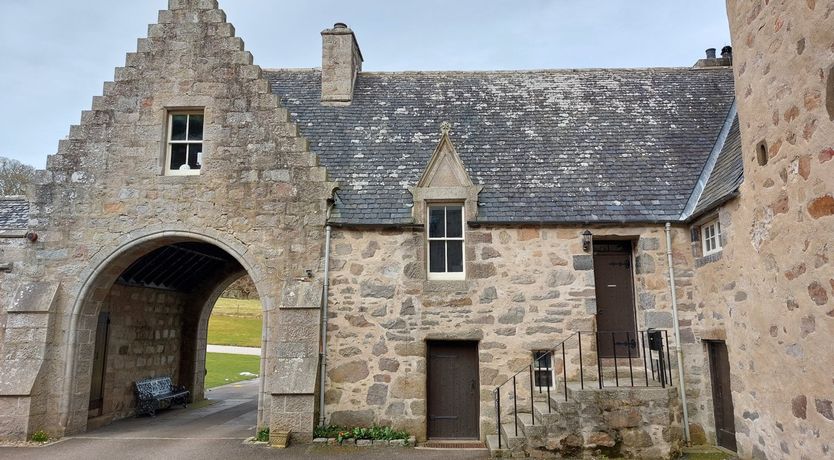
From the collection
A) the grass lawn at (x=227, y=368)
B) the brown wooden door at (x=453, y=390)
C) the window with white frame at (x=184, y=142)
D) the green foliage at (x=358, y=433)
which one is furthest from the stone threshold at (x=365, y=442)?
the grass lawn at (x=227, y=368)

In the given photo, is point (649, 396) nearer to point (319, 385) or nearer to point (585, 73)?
point (319, 385)

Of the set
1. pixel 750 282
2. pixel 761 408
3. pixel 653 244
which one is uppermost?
pixel 653 244

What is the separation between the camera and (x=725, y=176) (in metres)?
9.95

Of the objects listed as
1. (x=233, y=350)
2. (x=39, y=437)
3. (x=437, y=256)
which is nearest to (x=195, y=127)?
(x=437, y=256)

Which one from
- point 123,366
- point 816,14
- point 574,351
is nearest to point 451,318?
point 574,351

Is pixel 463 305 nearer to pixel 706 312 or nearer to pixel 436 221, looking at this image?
pixel 436 221

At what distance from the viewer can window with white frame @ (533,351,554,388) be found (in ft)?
33.3

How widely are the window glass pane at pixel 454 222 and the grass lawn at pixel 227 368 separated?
1189 centimetres

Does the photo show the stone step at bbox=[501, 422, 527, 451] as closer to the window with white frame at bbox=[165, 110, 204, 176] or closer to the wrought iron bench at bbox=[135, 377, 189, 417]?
the window with white frame at bbox=[165, 110, 204, 176]

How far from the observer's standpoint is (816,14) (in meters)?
5.32

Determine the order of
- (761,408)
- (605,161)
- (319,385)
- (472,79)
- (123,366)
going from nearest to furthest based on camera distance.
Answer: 1. (761,408)
2. (319,385)
3. (605,161)
4. (123,366)
5. (472,79)

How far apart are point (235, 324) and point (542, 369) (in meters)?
34.3

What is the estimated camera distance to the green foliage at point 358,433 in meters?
9.58

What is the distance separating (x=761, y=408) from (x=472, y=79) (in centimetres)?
1011
